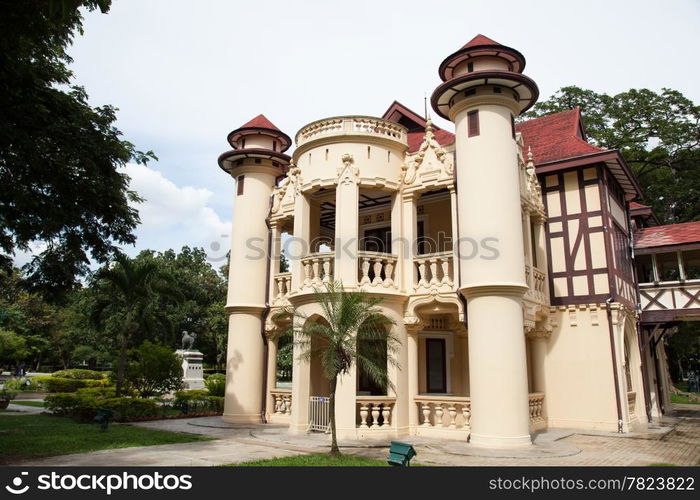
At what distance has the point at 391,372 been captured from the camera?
14906 mm

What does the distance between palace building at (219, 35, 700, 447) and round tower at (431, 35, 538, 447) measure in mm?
41

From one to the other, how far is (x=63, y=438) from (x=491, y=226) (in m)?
12.5

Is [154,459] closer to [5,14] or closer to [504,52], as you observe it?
[5,14]

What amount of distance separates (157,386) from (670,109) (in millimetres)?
31882

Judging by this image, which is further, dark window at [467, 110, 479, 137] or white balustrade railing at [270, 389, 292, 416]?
white balustrade railing at [270, 389, 292, 416]

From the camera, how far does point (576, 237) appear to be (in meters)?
17.9

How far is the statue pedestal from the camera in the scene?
1126 inches

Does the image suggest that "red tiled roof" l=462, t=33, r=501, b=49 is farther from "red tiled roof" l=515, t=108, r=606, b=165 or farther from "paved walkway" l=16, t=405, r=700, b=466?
"paved walkway" l=16, t=405, r=700, b=466

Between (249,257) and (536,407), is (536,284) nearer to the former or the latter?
(536,407)

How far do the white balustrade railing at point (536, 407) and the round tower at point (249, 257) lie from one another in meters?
9.32

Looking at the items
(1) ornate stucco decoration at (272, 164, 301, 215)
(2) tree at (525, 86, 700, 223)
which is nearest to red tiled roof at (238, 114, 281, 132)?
(1) ornate stucco decoration at (272, 164, 301, 215)

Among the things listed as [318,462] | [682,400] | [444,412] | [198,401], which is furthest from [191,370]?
[682,400]

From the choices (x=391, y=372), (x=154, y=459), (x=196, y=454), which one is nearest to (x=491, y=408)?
(x=391, y=372)
